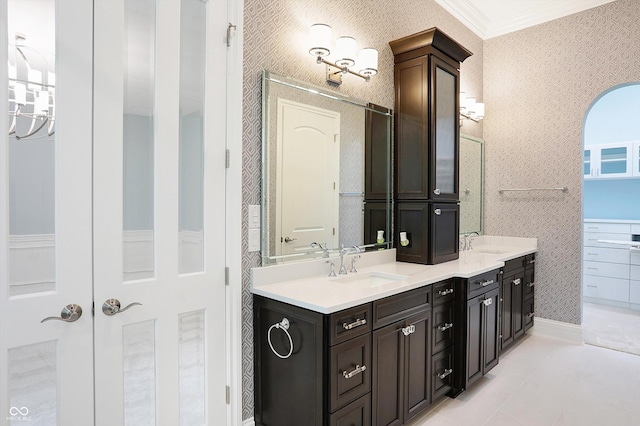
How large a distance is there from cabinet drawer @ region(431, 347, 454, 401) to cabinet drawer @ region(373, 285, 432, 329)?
0.41 m

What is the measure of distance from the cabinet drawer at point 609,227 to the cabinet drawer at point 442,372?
3963 millimetres

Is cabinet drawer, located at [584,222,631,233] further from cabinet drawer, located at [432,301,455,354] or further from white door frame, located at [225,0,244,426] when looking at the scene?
white door frame, located at [225,0,244,426]

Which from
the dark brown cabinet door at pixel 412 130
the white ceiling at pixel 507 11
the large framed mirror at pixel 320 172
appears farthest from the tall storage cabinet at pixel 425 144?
the white ceiling at pixel 507 11

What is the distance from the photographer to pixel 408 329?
211 cm

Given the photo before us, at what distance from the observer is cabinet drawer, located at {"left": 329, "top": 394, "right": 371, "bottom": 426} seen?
1710 millimetres

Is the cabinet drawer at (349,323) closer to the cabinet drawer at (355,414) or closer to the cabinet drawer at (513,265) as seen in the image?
the cabinet drawer at (355,414)

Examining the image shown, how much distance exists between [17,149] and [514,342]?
392 cm

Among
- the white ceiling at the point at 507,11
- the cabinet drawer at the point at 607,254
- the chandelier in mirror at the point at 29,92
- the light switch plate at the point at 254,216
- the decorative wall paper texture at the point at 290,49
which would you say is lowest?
the cabinet drawer at the point at 607,254

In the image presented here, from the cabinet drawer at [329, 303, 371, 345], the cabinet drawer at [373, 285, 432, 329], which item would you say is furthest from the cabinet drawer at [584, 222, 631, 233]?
the cabinet drawer at [329, 303, 371, 345]

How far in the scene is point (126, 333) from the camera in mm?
1617

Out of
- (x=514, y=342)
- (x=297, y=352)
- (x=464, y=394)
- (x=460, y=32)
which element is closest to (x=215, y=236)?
(x=297, y=352)

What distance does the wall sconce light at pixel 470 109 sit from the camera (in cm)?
386

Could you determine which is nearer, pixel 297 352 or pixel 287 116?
pixel 297 352

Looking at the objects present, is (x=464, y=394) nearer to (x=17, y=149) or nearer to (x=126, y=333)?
(x=126, y=333)
